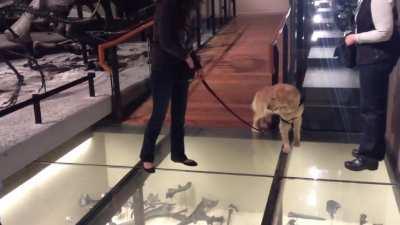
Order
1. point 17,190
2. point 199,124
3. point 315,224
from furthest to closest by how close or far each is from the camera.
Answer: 1. point 199,124
2. point 17,190
3. point 315,224

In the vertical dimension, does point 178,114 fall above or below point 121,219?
above

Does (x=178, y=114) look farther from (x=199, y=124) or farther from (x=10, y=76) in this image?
(x=10, y=76)

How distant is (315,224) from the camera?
3.33m

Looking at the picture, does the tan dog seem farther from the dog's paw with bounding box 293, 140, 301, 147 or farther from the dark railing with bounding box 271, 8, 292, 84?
the dark railing with bounding box 271, 8, 292, 84

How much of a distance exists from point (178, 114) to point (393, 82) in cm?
202

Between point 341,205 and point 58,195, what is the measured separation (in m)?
2.23

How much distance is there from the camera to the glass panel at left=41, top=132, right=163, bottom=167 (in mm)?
4133

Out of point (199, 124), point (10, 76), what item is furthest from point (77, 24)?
point (199, 124)

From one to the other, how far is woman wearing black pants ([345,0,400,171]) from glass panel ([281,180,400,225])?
0.28 metres

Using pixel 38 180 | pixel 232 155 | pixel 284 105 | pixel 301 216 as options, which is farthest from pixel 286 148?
pixel 38 180

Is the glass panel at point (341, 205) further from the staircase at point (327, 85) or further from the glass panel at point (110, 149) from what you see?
the glass panel at point (110, 149)

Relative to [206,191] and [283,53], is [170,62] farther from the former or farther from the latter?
[283,53]

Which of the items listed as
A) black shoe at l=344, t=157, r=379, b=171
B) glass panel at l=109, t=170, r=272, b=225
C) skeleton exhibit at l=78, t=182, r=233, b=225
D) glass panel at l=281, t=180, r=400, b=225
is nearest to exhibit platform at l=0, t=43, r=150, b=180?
skeleton exhibit at l=78, t=182, r=233, b=225

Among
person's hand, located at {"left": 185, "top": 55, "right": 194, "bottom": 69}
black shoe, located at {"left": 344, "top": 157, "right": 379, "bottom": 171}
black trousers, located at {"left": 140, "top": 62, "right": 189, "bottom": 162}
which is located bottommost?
black shoe, located at {"left": 344, "top": 157, "right": 379, "bottom": 171}
